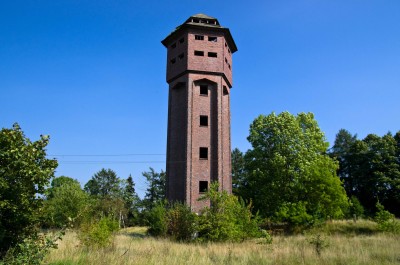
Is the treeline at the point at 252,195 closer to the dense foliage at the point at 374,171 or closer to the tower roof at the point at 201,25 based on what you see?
the dense foliage at the point at 374,171

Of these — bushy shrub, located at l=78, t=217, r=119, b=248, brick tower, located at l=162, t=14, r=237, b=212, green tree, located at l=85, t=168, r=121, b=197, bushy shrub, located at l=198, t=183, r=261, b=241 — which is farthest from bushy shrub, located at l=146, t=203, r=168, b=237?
green tree, located at l=85, t=168, r=121, b=197

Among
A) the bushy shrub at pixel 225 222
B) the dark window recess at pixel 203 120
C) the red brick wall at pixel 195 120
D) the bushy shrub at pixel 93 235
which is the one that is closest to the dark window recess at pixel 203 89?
the red brick wall at pixel 195 120

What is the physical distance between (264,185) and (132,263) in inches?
864

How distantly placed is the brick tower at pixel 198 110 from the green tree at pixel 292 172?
4.65 meters

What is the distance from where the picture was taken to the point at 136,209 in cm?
5922

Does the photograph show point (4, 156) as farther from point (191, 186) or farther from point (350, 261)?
point (191, 186)

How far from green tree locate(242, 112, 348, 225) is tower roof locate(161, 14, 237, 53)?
28.0ft

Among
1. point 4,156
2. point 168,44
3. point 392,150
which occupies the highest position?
point 168,44

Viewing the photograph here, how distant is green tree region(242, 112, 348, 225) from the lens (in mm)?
27750

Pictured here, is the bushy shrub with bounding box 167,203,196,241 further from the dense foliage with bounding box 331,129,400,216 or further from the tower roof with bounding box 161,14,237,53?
the dense foliage with bounding box 331,129,400,216

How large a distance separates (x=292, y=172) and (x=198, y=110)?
380 inches

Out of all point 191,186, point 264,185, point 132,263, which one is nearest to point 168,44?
point 191,186

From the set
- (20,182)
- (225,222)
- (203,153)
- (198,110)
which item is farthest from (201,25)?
(20,182)

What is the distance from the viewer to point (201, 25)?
27.8 metres
